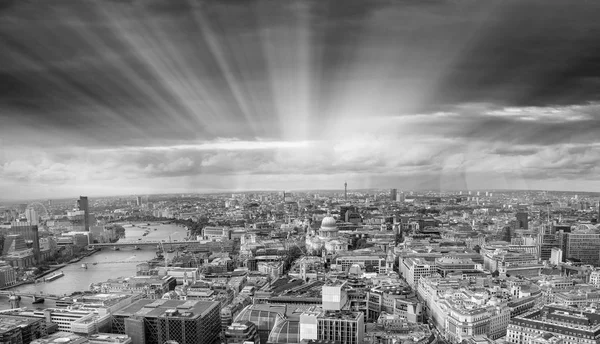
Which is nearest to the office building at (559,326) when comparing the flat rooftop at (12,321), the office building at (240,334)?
the office building at (240,334)

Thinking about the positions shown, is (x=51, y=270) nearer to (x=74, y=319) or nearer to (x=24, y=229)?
(x=24, y=229)

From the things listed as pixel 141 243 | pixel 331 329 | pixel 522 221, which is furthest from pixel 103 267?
pixel 522 221

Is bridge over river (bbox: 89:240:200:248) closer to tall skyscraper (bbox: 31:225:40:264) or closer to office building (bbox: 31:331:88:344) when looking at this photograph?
Answer: tall skyscraper (bbox: 31:225:40:264)

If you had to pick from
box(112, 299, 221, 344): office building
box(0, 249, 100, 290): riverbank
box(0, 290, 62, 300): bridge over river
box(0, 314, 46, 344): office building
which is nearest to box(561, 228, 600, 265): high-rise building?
box(112, 299, 221, 344): office building

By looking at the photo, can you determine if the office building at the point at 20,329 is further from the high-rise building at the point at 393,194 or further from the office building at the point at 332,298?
the high-rise building at the point at 393,194

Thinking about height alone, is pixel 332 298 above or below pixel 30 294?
above

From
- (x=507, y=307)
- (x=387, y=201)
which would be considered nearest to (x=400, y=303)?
(x=507, y=307)

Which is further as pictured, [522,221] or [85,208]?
[85,208]
